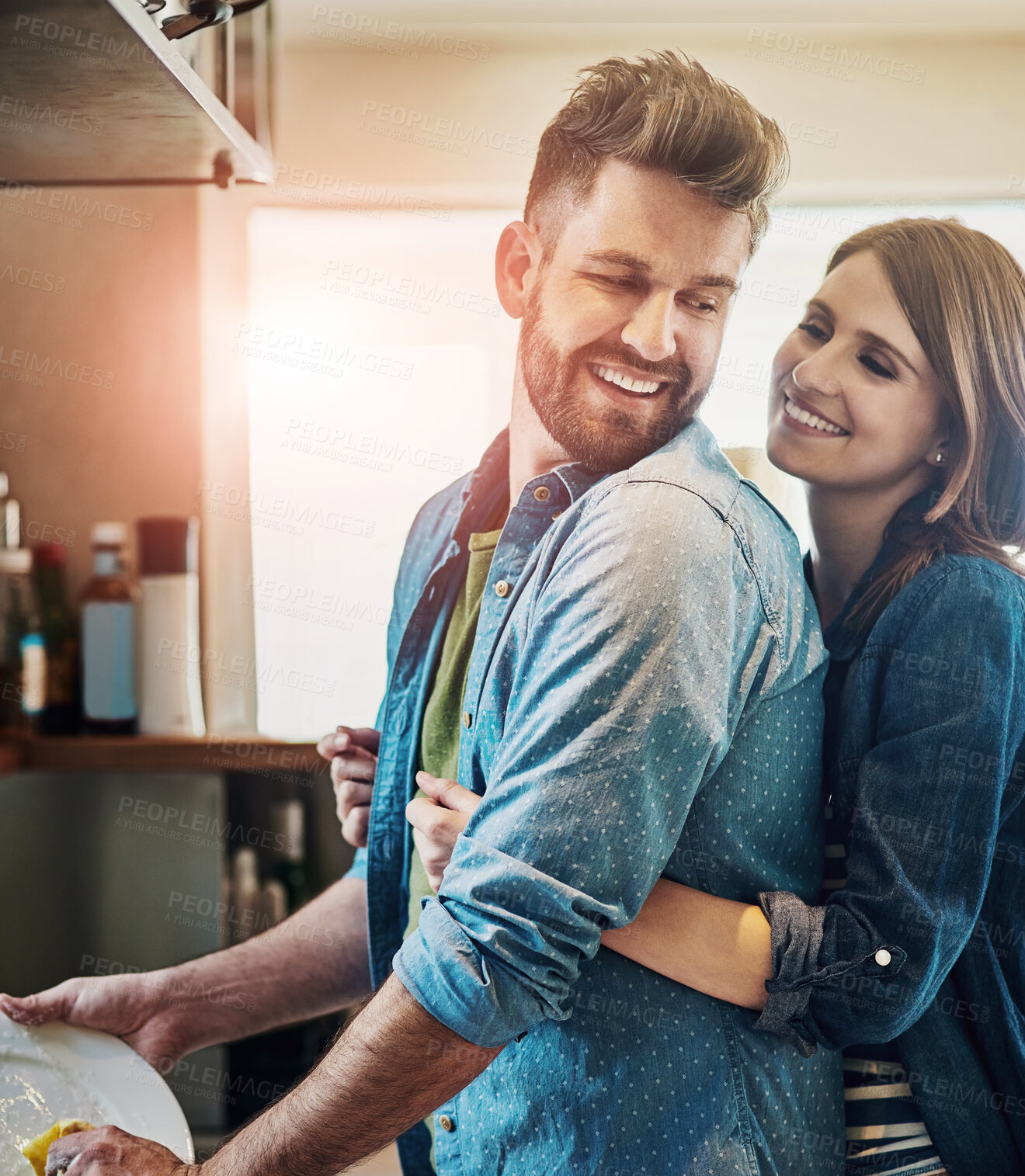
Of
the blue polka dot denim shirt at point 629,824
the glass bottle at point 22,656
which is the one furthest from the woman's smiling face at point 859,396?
the glass bottle at point 22,656

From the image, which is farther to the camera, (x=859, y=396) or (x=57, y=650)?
(x=57, y=650)

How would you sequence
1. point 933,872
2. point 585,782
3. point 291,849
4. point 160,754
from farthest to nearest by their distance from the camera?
point 291,849
point 160,754
point 933,872
point 585,782

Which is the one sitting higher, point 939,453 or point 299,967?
point 939,453

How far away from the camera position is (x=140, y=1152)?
0.70 metres

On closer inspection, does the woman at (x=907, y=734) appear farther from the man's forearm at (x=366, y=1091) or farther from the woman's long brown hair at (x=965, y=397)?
the man's forearm at (x=366, y=1091)

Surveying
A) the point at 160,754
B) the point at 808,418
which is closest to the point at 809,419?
the point at 808,418

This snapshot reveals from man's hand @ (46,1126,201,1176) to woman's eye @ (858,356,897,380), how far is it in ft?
2.54

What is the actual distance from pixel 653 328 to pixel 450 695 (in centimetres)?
36

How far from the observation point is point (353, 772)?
1.02m

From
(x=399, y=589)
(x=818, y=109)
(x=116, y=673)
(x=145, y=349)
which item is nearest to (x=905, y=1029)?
(x=399, y=589)

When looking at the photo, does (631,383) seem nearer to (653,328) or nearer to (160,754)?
(653,328)

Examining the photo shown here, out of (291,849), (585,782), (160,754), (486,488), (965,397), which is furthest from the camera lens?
(291,849)

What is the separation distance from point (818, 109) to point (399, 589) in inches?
24.8

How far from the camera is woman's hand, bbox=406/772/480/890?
74 centimetres
